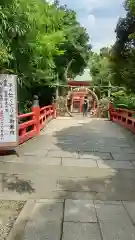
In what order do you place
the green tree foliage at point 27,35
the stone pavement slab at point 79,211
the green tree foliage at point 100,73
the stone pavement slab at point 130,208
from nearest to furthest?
the stone pavement slab at point 79,211 < the stone pavement slab at point 130,208 < the green tree foliage at point 27,35 < the green tree foliage at point 100,73

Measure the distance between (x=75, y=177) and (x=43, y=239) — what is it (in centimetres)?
246

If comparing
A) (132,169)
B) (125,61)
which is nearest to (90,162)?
(132,169)

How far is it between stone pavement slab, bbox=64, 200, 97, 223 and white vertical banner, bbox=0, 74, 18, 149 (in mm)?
3098

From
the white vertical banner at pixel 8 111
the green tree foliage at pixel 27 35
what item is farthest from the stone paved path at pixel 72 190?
the green tree foliage at pixel 27 35

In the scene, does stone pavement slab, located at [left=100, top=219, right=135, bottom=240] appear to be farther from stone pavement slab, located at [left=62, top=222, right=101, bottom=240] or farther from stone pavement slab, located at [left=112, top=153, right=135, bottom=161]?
stone pavement slab, located at [left=112, top=153, right=135, bottom=161]

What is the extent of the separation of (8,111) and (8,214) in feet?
11.2

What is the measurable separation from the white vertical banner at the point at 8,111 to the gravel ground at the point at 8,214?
284 centimetres

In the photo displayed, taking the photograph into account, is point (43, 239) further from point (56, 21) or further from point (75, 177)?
point (56, 21)

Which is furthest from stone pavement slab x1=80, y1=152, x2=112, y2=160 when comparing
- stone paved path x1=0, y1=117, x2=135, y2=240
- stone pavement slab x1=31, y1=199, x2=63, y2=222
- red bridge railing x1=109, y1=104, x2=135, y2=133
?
red bridge railing x1=109, y1=104, x2=135, y2=133

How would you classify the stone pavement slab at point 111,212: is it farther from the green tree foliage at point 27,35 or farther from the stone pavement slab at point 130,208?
Result: the green tree foliage at point 27,35

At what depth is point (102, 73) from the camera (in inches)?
1169

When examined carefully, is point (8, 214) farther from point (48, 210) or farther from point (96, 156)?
point (96, 156)

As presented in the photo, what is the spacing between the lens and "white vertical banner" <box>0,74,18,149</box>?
6828 mm

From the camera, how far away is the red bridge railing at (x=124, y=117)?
476 inches
